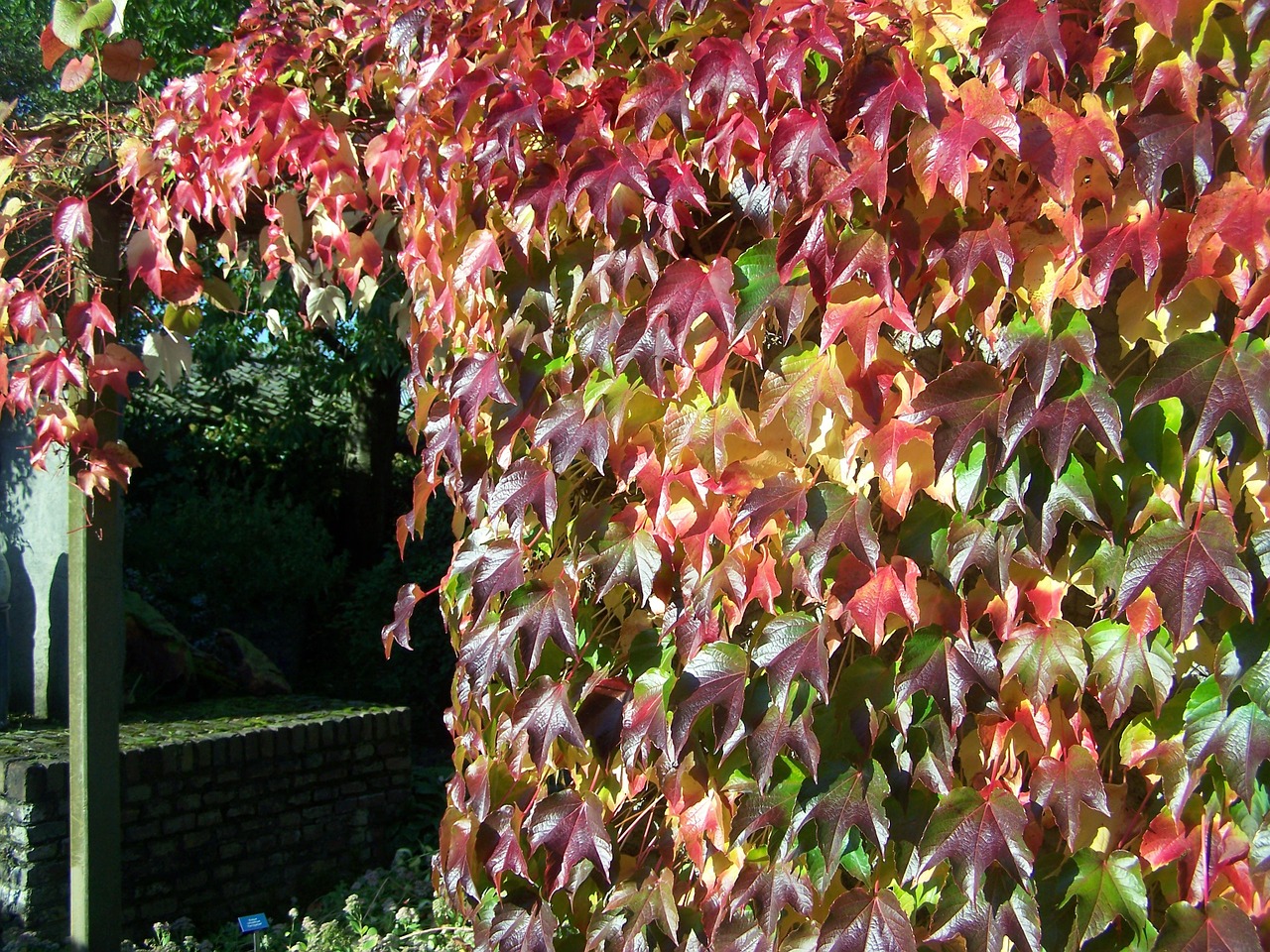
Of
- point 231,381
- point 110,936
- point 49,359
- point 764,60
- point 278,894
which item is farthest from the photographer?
point 231,381

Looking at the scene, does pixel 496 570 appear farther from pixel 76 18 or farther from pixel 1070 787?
pixel 76 18

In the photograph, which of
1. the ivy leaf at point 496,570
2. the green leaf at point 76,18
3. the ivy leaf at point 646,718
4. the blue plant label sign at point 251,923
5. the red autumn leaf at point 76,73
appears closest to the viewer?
the ivy leaf at point 646,718

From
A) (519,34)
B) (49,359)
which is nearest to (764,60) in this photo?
(519,34)

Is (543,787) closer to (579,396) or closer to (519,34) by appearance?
(579,396)

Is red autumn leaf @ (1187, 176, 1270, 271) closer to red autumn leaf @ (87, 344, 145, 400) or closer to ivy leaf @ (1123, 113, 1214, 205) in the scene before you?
ivy leaf @ (1123, 113, 1214, 205)

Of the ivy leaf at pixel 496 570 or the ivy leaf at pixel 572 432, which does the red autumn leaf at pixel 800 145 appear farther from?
the ivy leaf at pixel 496 570

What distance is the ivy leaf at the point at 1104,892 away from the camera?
4.70ft

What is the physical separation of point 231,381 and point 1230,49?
29.6 feet

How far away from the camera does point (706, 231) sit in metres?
1.64

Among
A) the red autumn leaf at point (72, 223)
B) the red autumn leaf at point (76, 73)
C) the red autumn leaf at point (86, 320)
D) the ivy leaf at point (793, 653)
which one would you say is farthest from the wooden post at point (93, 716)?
the ivy leaf at point (793, 653)

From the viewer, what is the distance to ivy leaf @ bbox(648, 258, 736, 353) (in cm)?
154

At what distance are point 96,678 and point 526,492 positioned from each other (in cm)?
227

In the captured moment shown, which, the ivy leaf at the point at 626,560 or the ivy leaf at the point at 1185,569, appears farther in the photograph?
the ivy leaf at the point at 626,560

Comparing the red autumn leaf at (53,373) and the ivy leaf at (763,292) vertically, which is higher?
the red autumn leaf at (53,373)
